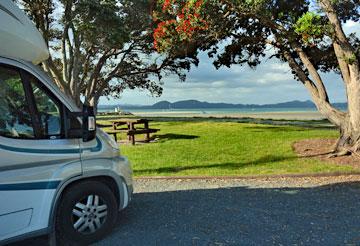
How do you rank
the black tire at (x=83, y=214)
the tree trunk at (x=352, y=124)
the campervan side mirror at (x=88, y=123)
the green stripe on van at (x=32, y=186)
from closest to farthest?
the green stripe on van at (x=32, y=186) < the campervan side mirror at (x=88, y=123) < the black tire at (x=83, y=214) < the tree trunk at (x=352, y=124)

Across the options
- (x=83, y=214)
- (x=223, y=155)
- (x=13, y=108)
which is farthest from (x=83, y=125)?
(x=223, y=155)

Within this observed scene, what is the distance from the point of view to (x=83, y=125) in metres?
4.88

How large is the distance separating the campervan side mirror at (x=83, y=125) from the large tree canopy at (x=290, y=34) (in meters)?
7.31

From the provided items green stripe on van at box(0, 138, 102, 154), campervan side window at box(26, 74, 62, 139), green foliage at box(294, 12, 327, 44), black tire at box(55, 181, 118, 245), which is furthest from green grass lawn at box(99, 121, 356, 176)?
campervan side window at box(26, 74, 62, 139)

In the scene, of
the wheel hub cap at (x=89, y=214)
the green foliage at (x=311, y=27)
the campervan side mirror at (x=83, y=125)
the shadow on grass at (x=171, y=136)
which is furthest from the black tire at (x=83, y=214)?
the shadow on grass at (x=171, y=136)

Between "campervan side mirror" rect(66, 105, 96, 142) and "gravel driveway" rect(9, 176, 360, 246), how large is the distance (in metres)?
1.38

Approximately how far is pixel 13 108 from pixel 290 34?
9138mm

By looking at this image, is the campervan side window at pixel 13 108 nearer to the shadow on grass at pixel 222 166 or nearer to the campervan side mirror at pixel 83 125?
the campervan side mirror at pixel 83 125

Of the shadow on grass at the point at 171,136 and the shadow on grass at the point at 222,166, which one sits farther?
the shadow on grass at the point at 171,136

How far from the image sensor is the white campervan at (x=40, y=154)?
4.55m

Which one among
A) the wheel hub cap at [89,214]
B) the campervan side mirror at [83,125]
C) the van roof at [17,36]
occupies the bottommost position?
the wheel hub cap at [89,214]

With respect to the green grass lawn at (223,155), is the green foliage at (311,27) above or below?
above

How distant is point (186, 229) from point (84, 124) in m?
2.02

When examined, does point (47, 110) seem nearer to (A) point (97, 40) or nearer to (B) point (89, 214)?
(B) point (89, 214)
